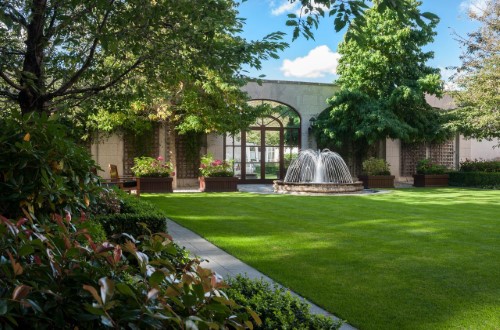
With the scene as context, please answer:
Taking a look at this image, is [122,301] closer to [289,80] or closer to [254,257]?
[254,257]

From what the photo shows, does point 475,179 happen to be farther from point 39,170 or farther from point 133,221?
point 39,170

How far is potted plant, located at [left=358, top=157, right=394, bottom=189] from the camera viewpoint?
20.2 meters

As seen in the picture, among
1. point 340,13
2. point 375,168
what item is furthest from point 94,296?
point 375,168

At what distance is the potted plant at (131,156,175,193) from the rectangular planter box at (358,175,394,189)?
8178mm

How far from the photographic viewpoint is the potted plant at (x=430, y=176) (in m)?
21.8

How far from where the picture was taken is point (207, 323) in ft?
4.29

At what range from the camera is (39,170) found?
305cm

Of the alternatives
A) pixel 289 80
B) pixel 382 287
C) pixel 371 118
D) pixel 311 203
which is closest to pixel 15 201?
pixel 382 287

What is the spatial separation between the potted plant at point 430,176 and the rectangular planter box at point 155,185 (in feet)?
37.7

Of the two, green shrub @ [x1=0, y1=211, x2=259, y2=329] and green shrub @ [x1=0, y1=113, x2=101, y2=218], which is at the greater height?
green shrub @ [x1=0, y1=113, x2=101, y2=218]

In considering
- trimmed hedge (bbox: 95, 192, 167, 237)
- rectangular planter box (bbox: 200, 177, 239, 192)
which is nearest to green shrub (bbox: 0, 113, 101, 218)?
trimmed hedge (bbox: 95, 192, 167, 237)

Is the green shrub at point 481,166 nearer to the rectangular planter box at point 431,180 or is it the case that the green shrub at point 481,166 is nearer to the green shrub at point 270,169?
the rectangular planter box at point 431,180

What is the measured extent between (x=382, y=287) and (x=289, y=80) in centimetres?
1871

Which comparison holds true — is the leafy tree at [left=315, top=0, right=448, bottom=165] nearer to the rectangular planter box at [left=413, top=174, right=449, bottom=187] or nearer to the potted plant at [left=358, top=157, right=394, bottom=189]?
the potted plant at [left=358, top=157, right=394, bottom=189]
